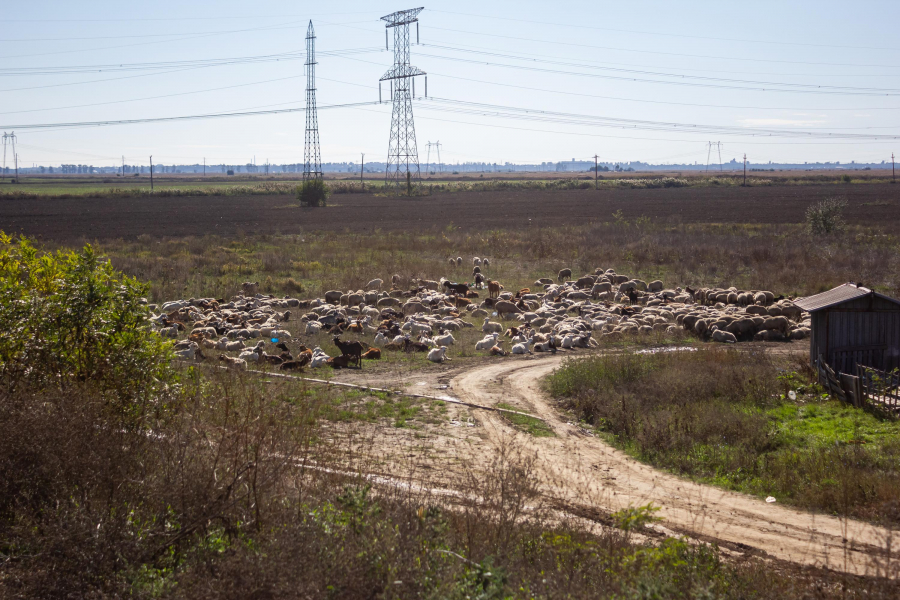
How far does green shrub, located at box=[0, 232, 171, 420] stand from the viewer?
8320mm

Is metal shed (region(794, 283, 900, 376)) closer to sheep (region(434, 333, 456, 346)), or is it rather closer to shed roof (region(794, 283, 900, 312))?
shed roof (region(794, 283, 900, 312))

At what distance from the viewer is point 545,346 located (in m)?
21.2

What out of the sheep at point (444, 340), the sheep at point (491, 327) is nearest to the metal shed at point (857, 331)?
the sheep at point (491, 327)

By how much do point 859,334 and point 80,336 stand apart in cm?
1610

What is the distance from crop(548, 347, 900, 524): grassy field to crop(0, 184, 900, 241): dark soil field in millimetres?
44853

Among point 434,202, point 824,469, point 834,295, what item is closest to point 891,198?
point 434,202

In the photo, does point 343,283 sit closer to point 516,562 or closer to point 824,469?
point 824,469

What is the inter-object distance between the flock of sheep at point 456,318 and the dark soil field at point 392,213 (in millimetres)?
30432

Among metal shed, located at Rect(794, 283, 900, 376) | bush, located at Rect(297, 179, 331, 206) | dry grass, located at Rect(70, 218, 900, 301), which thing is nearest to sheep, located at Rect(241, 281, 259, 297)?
dry grass, located at Rect(70, 218, 900, 301)

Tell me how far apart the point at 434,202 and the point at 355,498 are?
94607 millimetres

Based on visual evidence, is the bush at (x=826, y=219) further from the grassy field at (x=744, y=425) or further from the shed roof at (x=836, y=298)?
the shed roof at (x=836, y=298)

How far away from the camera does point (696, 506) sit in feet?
32.6

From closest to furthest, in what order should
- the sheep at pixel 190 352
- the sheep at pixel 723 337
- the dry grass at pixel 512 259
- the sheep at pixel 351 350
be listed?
the sheep at pixel 190 352, the sheep at pixel 351 350, the sheep at pixel 723 337, the dry grass at pixel 512 259

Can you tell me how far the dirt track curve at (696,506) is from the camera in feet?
27.3
